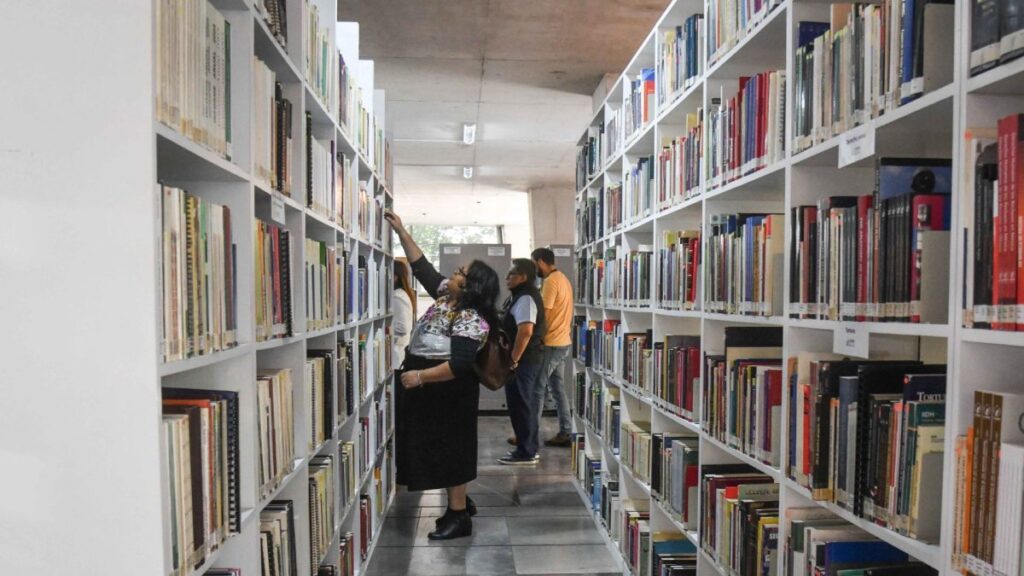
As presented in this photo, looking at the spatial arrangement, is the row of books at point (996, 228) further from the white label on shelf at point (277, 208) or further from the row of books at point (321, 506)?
the row of books at point (321, 506)

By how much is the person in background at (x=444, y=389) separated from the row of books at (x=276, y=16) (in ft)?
5.69

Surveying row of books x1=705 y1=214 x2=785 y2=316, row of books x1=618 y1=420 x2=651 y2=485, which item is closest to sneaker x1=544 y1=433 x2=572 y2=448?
row of books x1=618 y1=420 x2=651 y2=485

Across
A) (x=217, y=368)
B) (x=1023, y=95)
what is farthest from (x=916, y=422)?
(x=217, y=368)

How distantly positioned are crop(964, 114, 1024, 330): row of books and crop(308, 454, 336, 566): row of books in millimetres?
1912

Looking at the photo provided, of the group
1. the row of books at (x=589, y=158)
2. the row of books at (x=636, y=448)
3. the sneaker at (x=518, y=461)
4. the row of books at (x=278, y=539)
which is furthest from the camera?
the sneaker at (x=518, y=461)

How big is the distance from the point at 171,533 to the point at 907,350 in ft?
5.40

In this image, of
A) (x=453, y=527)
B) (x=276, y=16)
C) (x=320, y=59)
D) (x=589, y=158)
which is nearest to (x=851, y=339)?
(x=276, y=16)

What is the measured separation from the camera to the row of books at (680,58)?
2577 mm

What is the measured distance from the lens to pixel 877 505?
1343 millimetres

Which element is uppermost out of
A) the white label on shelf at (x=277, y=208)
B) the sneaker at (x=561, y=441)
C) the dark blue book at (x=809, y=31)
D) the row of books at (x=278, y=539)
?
the dark blue book at (x=809, y=31)

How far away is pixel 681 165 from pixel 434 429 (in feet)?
6.22

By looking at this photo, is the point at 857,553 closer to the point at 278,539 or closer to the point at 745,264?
the point at 745,264

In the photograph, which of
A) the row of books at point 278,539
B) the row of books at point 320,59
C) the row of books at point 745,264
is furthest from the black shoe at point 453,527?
the row of books at point 320,59

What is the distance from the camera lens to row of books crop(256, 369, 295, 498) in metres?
1.71
